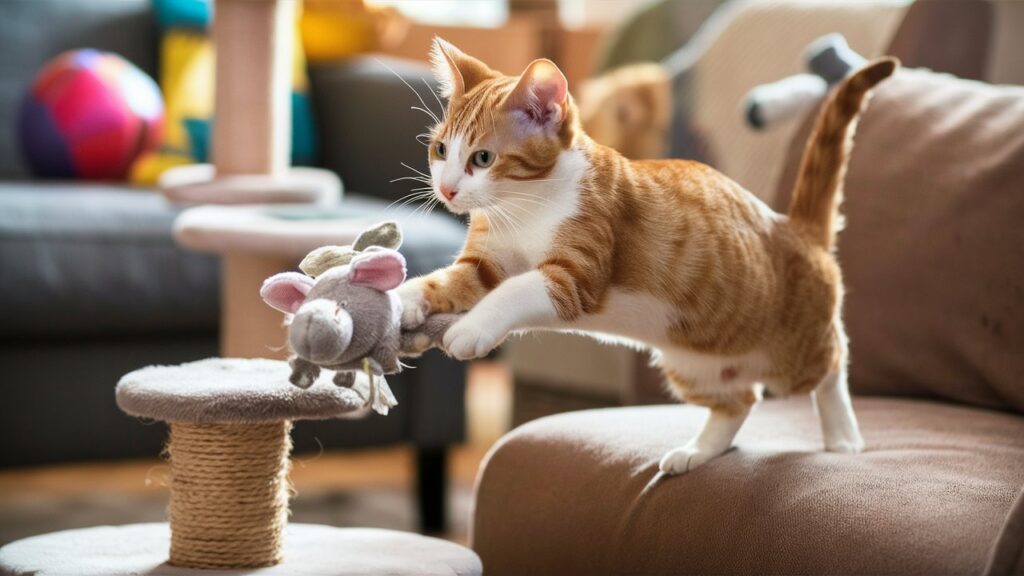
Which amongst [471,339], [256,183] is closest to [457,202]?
[471,339]

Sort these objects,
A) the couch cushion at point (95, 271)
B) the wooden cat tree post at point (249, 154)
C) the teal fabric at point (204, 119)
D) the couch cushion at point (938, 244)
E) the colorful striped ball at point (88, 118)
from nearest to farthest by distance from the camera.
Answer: the couch cushion at point (938, 244)
the wooden cat tree post at point (249, 154)
the couch cushion at point (95, 271)
the colorful striped ball at point (88, 118)
the teal fabric at point (204, 119)

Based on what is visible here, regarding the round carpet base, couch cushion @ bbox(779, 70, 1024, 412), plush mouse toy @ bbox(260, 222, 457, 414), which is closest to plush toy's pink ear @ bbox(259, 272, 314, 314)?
plush mouse toy @ bbox(260, 222, 457, 414)

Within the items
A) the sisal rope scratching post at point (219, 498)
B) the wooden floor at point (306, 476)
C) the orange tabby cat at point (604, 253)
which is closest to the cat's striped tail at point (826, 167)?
the orange tabby cat at point (604, 253)

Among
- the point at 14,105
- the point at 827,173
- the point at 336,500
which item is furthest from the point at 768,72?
the point at 14,105

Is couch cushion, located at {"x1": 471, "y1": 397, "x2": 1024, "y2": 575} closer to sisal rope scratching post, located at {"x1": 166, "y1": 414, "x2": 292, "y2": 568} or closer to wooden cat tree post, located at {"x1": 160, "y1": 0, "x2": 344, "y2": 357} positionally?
sisal rope scratching post, located at {"x1": 166, "y1": 414, "x2": 292, "y2": 568}

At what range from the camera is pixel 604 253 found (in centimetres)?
94

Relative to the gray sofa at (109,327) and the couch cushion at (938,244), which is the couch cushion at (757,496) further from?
the gray sofa at (109,327)

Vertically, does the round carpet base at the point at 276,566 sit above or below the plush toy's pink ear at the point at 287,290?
below

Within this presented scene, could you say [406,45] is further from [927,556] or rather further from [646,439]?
[927,556]

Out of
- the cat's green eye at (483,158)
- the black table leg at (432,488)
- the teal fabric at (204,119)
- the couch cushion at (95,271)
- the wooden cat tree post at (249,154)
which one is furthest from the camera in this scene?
the teal fabric at (204,119)

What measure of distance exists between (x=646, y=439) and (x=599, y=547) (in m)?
0.12

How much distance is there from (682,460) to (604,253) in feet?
Answer: 0.84

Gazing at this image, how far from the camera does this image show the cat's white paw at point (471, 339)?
85cm

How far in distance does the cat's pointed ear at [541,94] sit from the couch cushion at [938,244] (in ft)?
2.00
